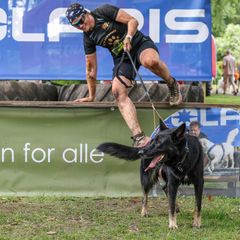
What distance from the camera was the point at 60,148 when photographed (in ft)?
24.0

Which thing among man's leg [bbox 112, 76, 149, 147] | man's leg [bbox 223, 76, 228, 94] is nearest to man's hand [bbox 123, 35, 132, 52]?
man's leg [bbox 112, 76, 149, 147]

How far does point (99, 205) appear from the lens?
268 inches

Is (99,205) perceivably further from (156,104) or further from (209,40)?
(209,40)

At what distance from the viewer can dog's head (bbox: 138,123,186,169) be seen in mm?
5363

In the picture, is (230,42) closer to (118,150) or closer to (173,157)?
(118,150)

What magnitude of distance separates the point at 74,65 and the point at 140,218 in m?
2.84

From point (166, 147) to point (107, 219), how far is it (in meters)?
1.11

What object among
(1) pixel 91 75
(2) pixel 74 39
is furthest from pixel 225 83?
(1) pixel 91 75

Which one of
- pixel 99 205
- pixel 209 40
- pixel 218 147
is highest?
pixel 209 40

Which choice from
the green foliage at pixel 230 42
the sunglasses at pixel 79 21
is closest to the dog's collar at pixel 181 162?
the sunglasses at pixel 79 21

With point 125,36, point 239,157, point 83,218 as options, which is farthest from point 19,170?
point 239,157

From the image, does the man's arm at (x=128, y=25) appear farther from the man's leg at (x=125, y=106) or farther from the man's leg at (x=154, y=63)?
the man's leg at (x=125, y=106)

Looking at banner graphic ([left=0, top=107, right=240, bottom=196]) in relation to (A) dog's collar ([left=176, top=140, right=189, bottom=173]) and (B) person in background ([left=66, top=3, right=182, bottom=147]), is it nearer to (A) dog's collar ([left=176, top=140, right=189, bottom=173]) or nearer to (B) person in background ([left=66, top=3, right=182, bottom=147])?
(B) person in background ([left=66, top=3, right=182, bottom=147])

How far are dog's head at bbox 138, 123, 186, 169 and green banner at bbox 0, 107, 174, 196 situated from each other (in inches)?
74.8
